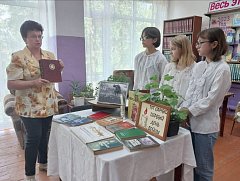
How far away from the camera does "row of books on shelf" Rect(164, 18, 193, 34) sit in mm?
4176

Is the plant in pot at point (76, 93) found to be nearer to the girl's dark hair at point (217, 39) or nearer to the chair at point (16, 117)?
the chair at point (16, 117)

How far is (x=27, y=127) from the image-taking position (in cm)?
169

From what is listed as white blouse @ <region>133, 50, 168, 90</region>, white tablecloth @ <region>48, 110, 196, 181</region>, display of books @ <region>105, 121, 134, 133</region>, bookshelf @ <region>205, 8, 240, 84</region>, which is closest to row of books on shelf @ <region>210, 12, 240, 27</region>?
bookshelf @ <region>205, 8, 240, 84</region>

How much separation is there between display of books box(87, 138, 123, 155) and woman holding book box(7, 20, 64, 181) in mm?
769

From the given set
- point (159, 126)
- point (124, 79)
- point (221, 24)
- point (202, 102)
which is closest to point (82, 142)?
point (159, 126)

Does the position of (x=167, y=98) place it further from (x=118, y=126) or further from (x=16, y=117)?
(x=16, y=117)

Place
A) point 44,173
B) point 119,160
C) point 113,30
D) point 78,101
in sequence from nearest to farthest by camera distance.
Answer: point 119,160 < point 44,173 < point 78,101 < point 113,30

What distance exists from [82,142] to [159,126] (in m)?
0.44

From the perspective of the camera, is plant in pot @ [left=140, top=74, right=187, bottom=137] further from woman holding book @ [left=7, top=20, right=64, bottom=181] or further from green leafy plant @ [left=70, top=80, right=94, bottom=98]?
green leafy plant @ [left=70, top=80, right=94, bottom=98]

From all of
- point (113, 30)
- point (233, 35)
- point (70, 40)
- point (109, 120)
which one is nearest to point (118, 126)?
point (109, 120)

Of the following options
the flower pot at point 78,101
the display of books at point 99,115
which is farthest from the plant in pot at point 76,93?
the display of books at point 99,115

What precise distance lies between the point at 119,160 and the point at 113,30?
344 cm

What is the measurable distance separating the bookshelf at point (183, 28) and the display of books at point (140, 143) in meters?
3.40

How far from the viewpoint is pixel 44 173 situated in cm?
208
